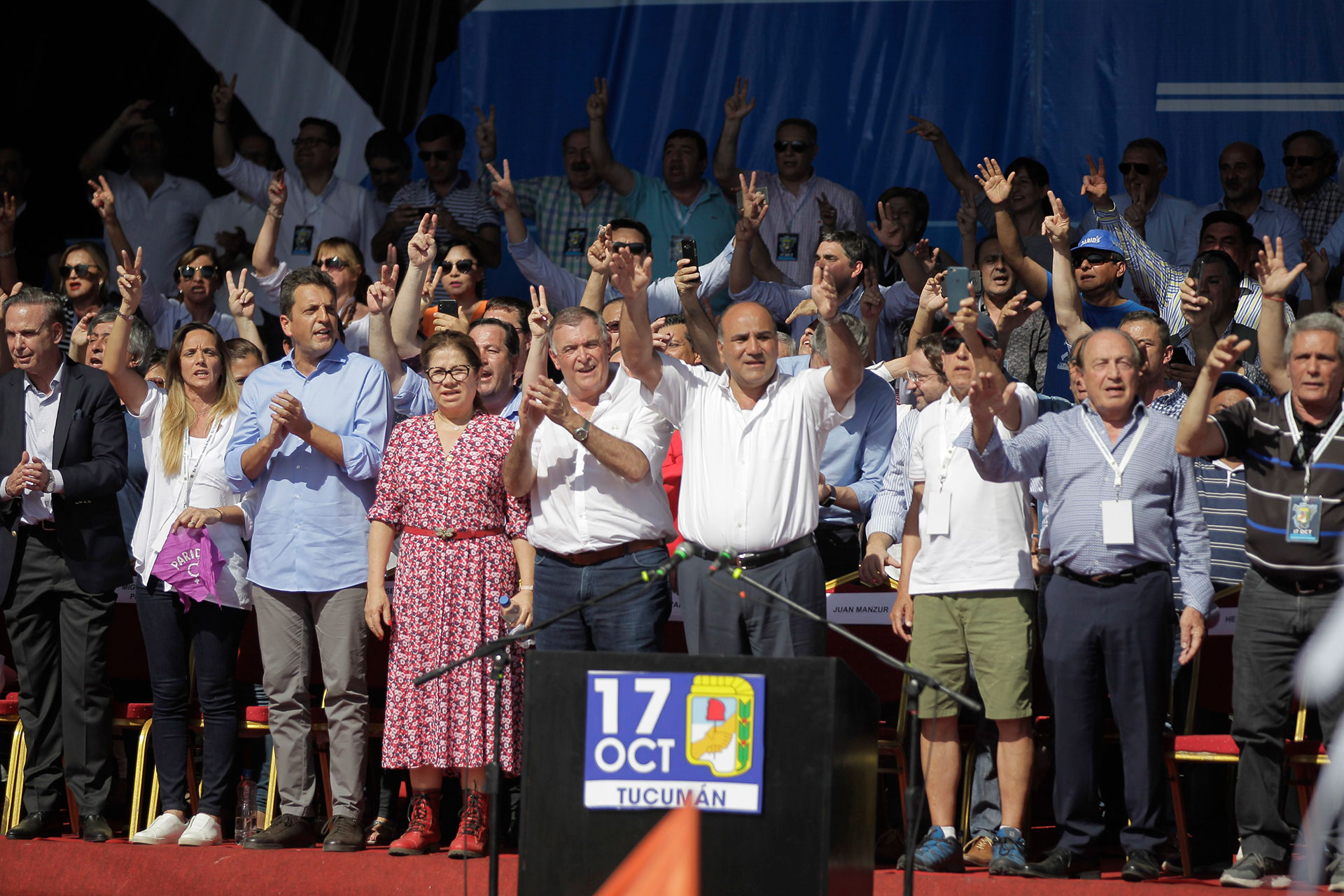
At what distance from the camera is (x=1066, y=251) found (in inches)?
241

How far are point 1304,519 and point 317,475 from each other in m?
3.44

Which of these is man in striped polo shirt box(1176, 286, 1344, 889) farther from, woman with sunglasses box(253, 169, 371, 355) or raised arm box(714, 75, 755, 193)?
raised arm box(714, 75, 755, 193)

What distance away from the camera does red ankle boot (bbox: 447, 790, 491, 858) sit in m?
5.18

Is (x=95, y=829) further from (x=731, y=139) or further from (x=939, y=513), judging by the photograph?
(x=731, y=139)

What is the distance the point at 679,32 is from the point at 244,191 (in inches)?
107

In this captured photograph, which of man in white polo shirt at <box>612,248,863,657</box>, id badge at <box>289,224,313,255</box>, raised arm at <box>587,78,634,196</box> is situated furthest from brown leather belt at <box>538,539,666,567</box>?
id badge at <box>289,224,313,255</box>

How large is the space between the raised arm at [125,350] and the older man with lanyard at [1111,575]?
3.30 metres

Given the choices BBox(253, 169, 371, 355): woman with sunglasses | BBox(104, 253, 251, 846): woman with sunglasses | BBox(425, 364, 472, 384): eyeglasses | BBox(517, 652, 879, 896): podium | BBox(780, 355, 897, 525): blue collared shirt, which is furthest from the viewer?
BBox(253, 169, 371, 355): woman with sunglasses

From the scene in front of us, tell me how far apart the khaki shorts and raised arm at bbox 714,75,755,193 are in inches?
143

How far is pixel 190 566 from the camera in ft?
18.6

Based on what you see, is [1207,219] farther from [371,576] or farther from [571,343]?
[371,576]

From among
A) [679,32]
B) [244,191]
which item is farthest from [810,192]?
[244,191]

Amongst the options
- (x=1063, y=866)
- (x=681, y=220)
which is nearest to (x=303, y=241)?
(x=681, y=220)

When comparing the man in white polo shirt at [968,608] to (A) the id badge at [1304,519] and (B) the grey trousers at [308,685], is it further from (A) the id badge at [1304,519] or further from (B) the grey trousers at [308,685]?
(B) the grey trousers at [308,685]
